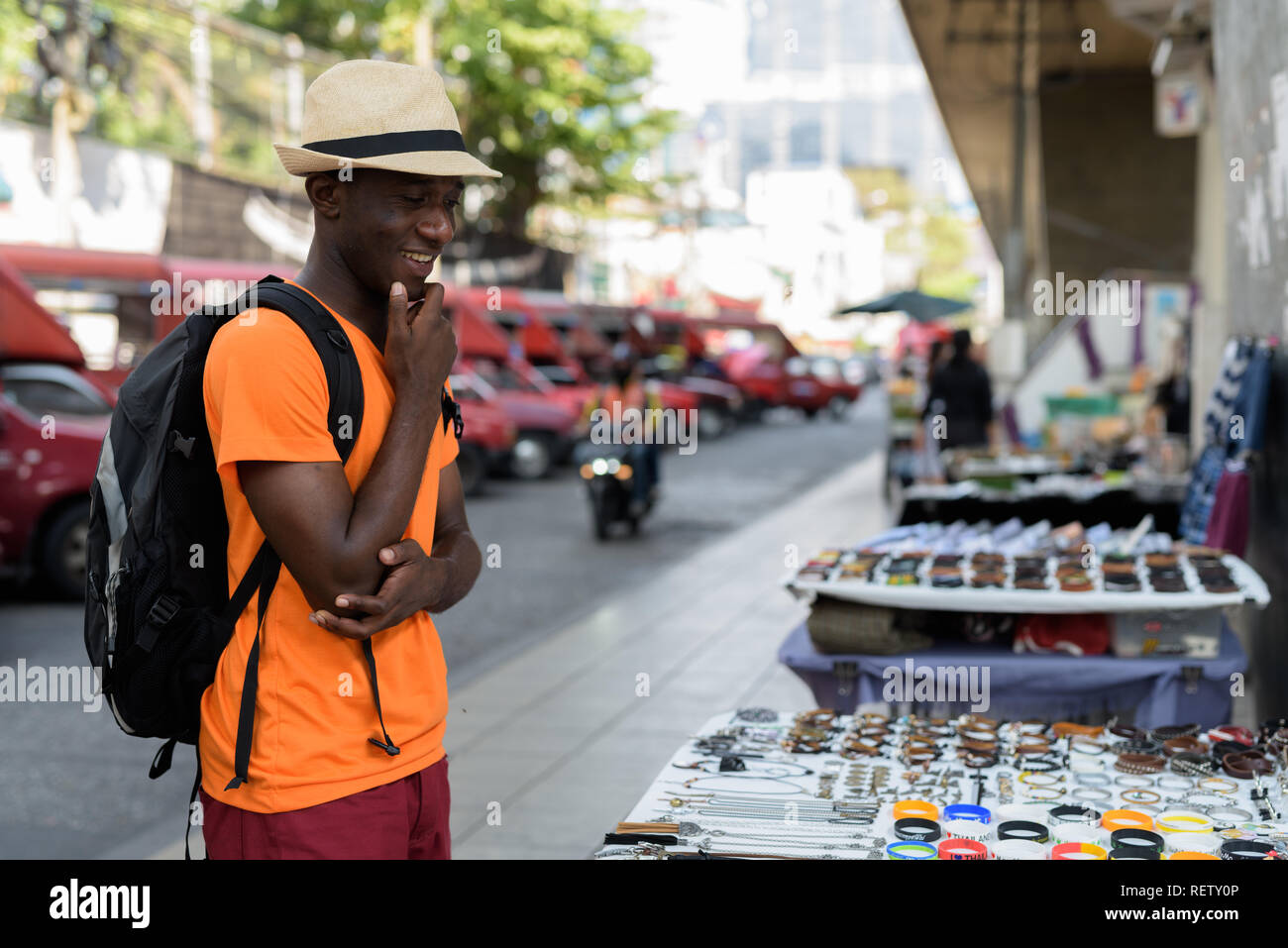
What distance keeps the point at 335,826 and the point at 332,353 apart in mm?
709

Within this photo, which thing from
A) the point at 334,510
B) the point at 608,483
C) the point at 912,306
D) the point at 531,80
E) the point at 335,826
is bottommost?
the point at 608,483

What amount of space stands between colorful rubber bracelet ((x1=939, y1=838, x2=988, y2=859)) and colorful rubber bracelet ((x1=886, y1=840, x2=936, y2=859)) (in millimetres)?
22

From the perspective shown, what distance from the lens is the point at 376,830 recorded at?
208 centimetres

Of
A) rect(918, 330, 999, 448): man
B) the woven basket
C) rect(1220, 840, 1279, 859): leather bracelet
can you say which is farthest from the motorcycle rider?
rect(1220, 840, 1279, 859): leather bracelet

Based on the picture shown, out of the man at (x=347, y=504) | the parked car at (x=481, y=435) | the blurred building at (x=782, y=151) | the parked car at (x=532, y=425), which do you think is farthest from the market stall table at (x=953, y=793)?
the parked car at (x=532, y=425)

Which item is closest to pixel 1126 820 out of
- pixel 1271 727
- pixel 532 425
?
pixel 1271 727

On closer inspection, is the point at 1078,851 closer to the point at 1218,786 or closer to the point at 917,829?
the point at 917,829

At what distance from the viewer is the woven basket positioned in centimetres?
437

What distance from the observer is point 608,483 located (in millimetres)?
13750

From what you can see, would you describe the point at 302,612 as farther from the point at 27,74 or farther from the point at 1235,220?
the point at 27,74

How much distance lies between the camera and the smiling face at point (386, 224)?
2.10 metres

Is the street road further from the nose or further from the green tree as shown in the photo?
the green tree
